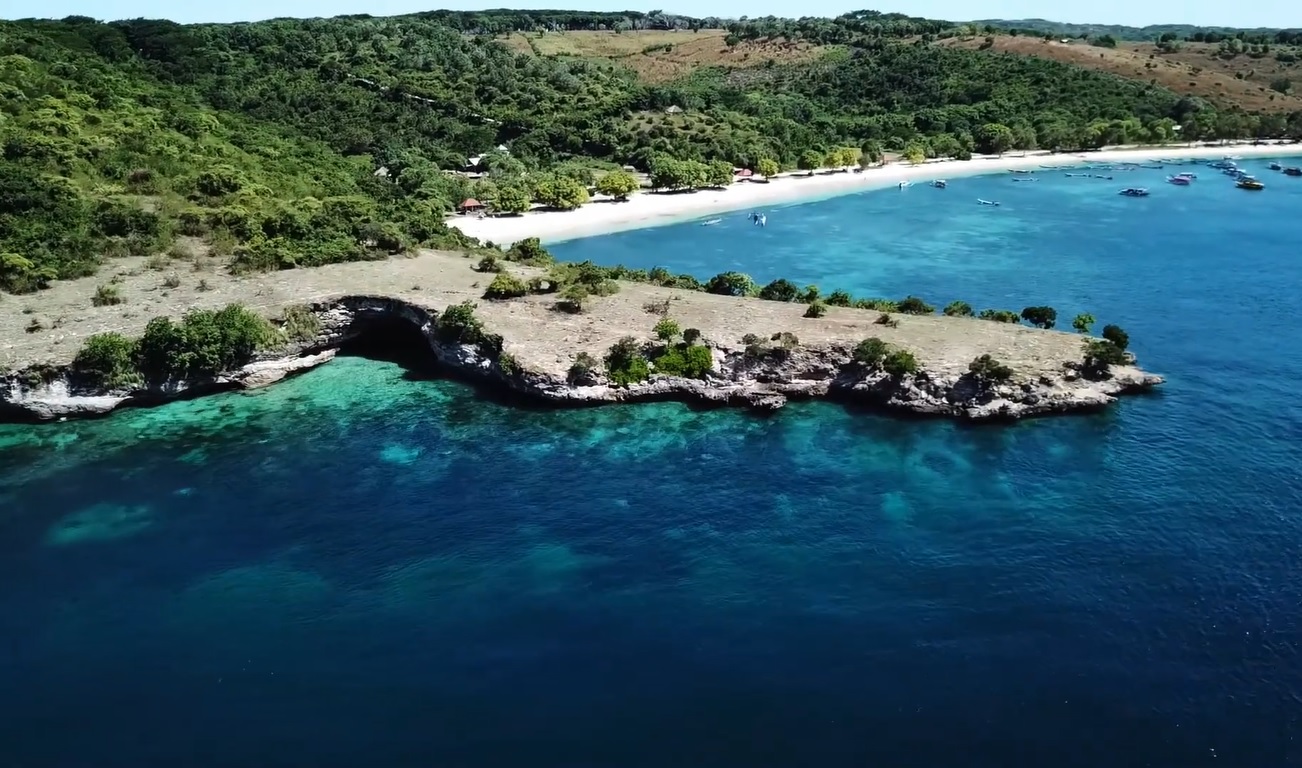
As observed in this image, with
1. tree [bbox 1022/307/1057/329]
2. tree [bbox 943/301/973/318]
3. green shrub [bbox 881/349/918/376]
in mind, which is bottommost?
tree [bbox 1022/307/1057/329]

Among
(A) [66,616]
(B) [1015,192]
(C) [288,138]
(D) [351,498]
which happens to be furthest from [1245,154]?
(A) [66,616]

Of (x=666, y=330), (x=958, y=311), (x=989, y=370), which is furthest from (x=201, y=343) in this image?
(x=958, y=311)

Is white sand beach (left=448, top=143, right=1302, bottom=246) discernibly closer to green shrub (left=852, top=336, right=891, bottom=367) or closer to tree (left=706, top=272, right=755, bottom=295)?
tree (left=706, top=272, right=755, bottom=295)

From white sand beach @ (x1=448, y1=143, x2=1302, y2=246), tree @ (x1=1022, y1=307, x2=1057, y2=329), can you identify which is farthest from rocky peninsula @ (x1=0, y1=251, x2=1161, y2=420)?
white sand beach @ (x1=448, y1=143, x2=1302, y2=246)

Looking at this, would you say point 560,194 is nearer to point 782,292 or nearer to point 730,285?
point 730,285

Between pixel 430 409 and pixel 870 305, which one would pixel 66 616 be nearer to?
pixel 430 409

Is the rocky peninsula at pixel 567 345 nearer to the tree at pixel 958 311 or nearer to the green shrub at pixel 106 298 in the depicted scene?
the green shrub at pixel 106 298

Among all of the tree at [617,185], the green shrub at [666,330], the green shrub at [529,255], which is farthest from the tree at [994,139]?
the green shrub at [666,330]
